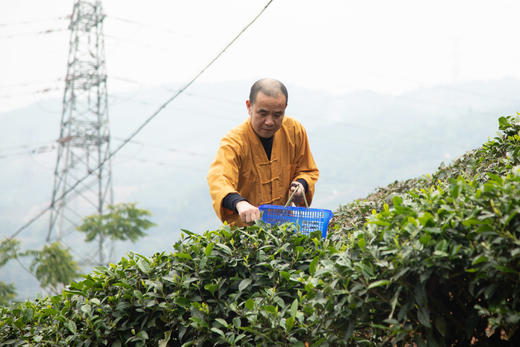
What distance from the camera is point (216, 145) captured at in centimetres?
14525

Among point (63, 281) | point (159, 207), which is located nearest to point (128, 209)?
point (63, 281)

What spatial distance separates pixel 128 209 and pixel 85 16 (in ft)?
29.0

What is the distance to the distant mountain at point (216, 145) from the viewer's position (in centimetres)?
9881

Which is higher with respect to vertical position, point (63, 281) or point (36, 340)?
point (36, 340)

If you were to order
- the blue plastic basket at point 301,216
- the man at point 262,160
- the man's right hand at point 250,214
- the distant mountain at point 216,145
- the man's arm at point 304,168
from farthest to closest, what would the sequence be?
1. the distant mountain at point 216,145
2. the man's arm at point 304,168
3. the man at point 262,160
4. the blue plastic basket at point 301,216
5. the man's right hand at point 250,214

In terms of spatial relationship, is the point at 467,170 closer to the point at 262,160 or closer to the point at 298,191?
the point at 298,191

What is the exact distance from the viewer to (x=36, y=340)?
103 inches

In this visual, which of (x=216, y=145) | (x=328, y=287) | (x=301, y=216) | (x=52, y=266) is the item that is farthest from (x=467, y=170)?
(x=216, y=145)

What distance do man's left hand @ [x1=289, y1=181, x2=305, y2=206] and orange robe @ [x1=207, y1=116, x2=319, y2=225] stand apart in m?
0.14

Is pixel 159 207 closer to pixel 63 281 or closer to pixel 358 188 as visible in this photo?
pixel 358 188

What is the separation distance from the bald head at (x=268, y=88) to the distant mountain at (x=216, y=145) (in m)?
62.9

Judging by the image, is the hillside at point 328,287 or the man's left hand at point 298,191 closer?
the hillside at point 328,287

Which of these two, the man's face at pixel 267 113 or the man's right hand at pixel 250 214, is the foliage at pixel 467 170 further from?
the man's face at pixel 267 113

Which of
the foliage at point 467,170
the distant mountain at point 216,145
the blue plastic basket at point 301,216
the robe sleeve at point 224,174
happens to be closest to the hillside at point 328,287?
the foliage at point 467,170
